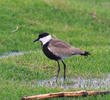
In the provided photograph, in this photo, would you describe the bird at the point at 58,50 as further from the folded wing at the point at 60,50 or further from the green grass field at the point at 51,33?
the green grass field at the point at 51,33

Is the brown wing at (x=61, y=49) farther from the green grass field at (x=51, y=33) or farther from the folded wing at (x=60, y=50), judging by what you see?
the green grass field at (x=51, y=33)

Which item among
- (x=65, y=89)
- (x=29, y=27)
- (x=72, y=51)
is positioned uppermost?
(x=29, y=27)

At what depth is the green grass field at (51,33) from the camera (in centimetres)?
913

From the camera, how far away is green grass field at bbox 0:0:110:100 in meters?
9.13

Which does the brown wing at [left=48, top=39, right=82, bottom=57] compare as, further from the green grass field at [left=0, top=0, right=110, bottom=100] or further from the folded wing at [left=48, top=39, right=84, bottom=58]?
the green grass field at [left=0, top=0, right=110, bottom=100]

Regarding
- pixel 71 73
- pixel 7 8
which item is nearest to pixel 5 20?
pixel 7 8

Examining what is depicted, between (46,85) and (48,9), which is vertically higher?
(48,9)

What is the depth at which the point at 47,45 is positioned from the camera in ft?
29.8

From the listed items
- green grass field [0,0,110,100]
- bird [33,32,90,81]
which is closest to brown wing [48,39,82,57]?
bird [33,32,90,81]

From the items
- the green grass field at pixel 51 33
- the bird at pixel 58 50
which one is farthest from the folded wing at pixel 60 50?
the green grass field at pixel 51 33

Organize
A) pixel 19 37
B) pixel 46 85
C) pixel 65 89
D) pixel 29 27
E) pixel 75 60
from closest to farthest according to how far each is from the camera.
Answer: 1. pixel 65 89
2. pixel 46 85
3. pixel 75 60
4. pixel 19 37
5. pixel 29 27

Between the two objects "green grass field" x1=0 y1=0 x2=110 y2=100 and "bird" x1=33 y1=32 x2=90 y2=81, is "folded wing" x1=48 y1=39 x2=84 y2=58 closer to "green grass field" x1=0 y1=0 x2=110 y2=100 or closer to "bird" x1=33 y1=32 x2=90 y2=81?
"bird" x1=33 y1=32 x2=90 y2=81

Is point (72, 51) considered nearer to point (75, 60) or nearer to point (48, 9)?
point (75, 60)

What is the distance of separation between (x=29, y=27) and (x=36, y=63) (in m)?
4.40
